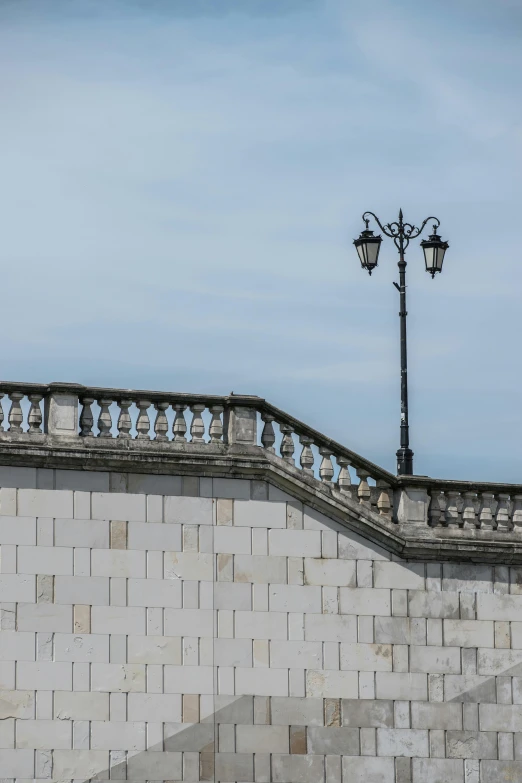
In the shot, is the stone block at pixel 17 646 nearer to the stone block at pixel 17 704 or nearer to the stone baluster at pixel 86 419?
the stone block at pixel 17 704

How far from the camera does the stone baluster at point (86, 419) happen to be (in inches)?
1002

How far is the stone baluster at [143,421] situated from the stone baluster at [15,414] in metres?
1.64

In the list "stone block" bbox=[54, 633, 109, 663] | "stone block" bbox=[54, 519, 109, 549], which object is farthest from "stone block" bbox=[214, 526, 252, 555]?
"stone block" bbox=[54, 633, 109, 663]

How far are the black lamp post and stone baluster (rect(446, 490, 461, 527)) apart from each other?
0.69 meters

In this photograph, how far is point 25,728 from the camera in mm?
24547

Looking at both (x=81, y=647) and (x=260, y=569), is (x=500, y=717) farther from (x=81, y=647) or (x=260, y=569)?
(x=81, y=647)

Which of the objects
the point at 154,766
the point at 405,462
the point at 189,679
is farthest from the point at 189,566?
the point at 405,462

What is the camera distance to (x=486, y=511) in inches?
1068

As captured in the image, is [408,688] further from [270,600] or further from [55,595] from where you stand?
[55,595]

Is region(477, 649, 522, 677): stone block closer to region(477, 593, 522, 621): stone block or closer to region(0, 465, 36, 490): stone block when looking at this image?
region(477, 593, 522, 621): stone block

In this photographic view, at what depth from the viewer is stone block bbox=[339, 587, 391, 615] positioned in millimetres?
26141

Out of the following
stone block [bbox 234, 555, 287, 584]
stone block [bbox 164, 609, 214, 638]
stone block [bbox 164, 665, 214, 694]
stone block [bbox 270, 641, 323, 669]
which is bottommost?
stone block [bbox 164, 665, 214, 694]

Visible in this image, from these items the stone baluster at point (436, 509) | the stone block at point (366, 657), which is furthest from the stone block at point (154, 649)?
the stone baluster at point (436, 509)

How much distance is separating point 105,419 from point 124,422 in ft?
0.89
